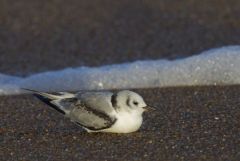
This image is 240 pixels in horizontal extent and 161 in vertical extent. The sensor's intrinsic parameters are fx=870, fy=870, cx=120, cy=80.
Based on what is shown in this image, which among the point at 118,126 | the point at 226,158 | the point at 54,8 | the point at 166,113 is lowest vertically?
the point at 226,158

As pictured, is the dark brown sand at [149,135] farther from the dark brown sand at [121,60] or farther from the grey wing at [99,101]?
the grey wing at [99,101]

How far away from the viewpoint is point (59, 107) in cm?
689

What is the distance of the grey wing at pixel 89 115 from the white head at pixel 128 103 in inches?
4.3

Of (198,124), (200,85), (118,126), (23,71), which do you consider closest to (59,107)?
(118,126)

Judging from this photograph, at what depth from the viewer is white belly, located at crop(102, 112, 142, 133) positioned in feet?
21.6

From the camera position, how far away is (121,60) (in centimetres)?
1134

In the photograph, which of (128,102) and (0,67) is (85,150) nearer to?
(128,102)

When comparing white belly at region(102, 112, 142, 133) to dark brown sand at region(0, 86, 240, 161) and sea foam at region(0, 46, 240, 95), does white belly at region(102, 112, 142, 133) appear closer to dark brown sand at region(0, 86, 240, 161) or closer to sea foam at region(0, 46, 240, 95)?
dark brown sand at region(0, 86, 240, 161)

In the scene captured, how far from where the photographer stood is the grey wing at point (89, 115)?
6.61 metres

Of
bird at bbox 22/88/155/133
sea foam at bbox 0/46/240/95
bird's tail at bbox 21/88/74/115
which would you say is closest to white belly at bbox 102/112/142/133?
bird at bbox 22/88/155/133

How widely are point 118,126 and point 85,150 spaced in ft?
1.19

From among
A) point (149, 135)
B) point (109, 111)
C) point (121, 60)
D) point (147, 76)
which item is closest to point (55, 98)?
point (109, 111)

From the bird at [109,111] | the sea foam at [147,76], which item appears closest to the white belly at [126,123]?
the bird at [109,111]

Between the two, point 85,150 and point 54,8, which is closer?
point 85,150
